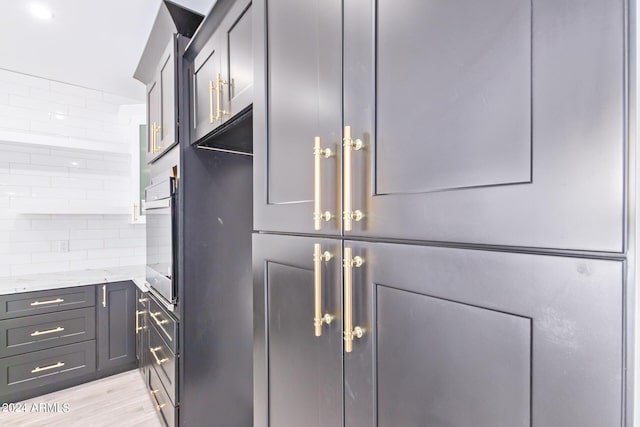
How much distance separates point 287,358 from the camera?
2.89 feet

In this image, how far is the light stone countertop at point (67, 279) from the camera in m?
2.32

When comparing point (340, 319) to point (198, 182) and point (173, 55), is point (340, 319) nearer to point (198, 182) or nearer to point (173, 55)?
point (198, 182)

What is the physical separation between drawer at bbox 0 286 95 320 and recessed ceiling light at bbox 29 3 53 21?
184 centimetres

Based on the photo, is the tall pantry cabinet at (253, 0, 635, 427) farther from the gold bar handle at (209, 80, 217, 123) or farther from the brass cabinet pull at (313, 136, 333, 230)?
the gold bar handle at (209, 80, 217, 123)

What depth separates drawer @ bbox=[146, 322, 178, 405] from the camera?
171cm

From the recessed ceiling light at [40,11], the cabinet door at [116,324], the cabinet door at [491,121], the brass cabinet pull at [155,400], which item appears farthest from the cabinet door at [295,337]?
the cabinet door at [116,324]

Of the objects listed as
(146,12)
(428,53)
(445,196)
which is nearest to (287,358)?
Result: (445,196)

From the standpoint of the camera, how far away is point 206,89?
1545mm

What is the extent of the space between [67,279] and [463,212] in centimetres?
308

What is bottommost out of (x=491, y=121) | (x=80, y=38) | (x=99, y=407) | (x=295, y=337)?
(x=99, y=407)

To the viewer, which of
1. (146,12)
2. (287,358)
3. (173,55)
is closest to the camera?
(287,358)

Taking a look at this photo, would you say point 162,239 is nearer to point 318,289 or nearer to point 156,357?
point 156,357

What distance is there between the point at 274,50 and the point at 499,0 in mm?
633

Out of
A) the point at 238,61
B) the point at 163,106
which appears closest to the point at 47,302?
the point at 163,106
